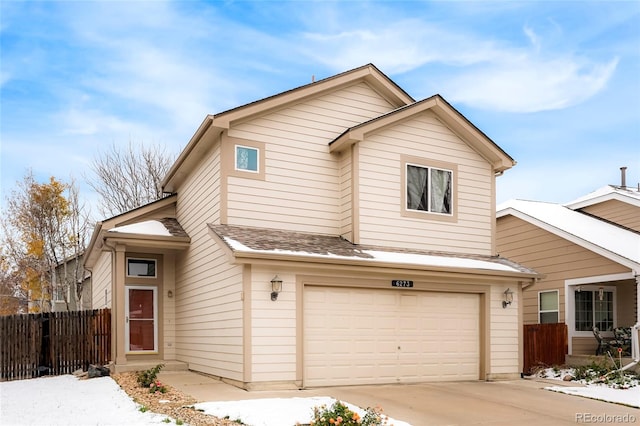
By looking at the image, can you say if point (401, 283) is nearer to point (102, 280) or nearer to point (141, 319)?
point (141, 319)

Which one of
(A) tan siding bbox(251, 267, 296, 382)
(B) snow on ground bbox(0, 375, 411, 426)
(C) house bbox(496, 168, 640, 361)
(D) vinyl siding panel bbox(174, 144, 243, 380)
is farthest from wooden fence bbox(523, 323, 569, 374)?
(D) vinyl siding panel bbox(174, 144, 243, 380)

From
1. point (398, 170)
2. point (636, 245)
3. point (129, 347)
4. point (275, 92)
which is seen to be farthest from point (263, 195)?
point (636, 245)

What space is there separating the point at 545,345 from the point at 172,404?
10963 millimetres

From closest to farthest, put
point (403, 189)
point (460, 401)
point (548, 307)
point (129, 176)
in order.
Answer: point (460, 401) < point (403, 189) < point (548, 307) < point (129, 176)

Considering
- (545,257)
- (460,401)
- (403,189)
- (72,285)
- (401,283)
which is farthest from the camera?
(72,285)

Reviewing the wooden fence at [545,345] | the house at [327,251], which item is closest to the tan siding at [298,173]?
the house at [327,251]

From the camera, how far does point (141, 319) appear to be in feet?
49.6

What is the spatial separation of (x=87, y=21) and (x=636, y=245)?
15235 millimetres

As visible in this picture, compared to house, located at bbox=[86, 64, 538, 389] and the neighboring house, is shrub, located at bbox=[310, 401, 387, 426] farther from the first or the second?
the neighboring house

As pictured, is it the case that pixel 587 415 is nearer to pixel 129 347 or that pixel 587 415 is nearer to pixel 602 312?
pixel 602 312

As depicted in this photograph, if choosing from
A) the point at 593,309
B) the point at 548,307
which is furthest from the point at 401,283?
the point at 593,309

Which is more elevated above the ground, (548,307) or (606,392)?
(548,307)

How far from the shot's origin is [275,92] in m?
13.6

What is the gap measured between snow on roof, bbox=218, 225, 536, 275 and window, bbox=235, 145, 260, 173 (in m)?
1.39
